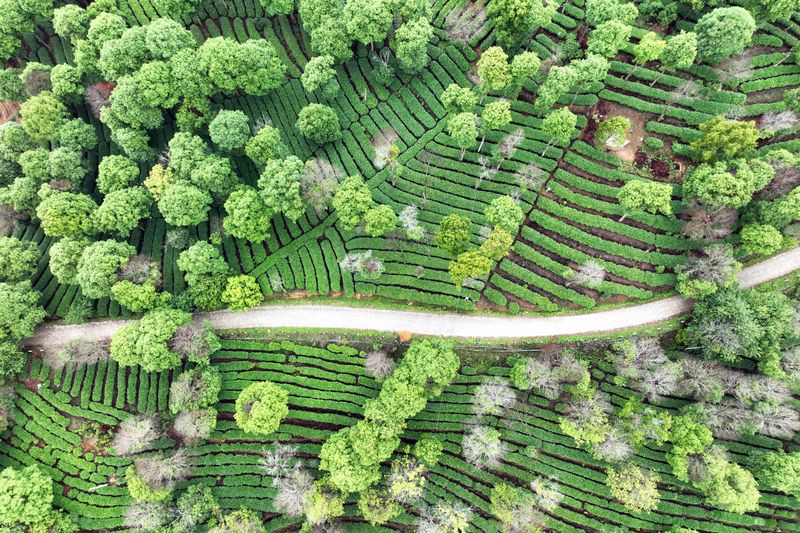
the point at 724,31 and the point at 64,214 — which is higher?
the point at 724,31

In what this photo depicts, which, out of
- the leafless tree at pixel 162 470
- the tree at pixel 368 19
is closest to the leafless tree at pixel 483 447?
the leafless tree at pixel 162 470

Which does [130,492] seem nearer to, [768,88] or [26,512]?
[26,512]

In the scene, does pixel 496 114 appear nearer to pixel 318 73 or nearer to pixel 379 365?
pixel 318 73

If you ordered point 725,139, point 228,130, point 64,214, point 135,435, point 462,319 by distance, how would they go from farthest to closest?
1. point 462,319
2. point 228,130
3. point 64,214
4. point 135,435
5. point 725,139

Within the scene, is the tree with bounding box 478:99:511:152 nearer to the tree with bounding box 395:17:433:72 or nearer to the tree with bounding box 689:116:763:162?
the tree with bounding box 395:17:433:72

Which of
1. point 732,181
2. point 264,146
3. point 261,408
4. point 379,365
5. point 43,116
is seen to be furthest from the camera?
point 43,116

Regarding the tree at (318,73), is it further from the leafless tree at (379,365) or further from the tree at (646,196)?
the tree at (646,196)

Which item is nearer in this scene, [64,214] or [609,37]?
Answer: [609,37]

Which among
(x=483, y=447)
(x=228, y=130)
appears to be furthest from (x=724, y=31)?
(x=228, y=130)
